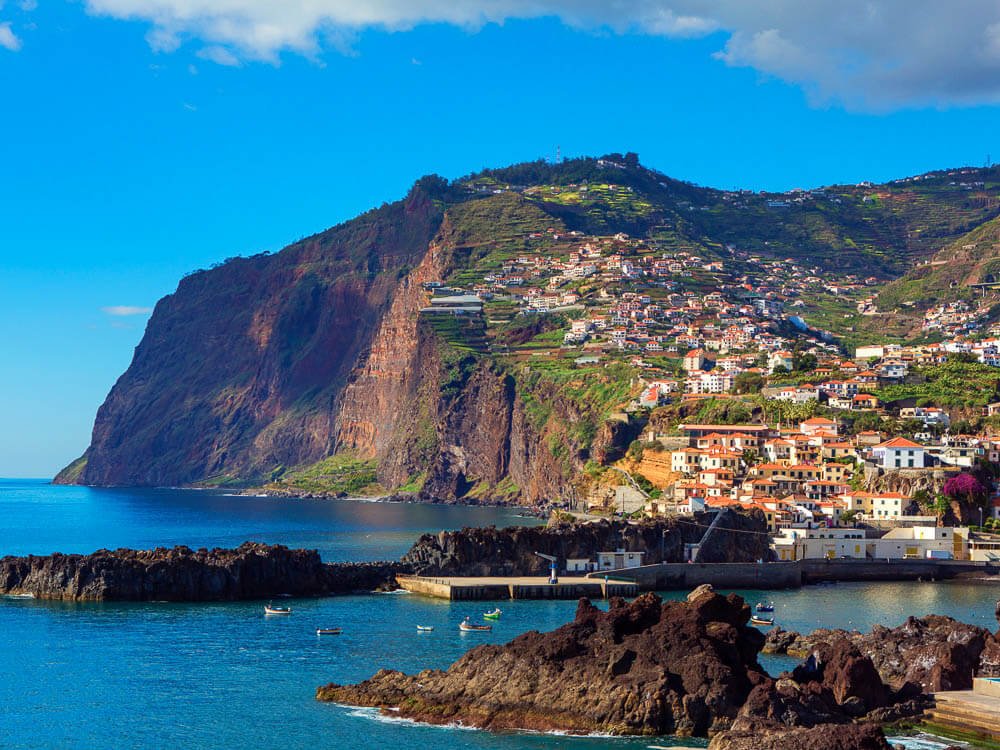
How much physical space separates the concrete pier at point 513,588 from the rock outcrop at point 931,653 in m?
20.5

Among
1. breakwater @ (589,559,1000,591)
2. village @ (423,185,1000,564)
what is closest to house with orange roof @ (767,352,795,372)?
village @ (423,185,1000,564)

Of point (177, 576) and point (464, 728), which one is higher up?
point (177, 576)

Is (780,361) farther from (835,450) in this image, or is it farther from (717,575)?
(717,575)

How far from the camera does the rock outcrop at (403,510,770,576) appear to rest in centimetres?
7588

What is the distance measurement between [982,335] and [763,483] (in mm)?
91092

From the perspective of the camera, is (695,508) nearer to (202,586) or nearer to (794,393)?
(202,586)

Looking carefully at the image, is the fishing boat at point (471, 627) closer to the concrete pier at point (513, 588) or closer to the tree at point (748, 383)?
the concrete pier at point (513, 588)

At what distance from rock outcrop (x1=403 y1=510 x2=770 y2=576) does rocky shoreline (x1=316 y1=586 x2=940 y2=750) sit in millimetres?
31371

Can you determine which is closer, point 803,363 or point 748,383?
point 748,383

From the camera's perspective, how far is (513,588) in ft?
232

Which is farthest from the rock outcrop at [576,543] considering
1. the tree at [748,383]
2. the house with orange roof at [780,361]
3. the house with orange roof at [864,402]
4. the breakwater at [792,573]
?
the house with orange roof at [780,361]

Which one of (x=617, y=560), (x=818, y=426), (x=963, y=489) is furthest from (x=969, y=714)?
(x=818, y=426)

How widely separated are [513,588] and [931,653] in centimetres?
2758

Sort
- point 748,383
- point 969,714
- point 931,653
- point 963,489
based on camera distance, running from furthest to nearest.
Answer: point 748,383, point 963,489, point 931,653, point 969,714
